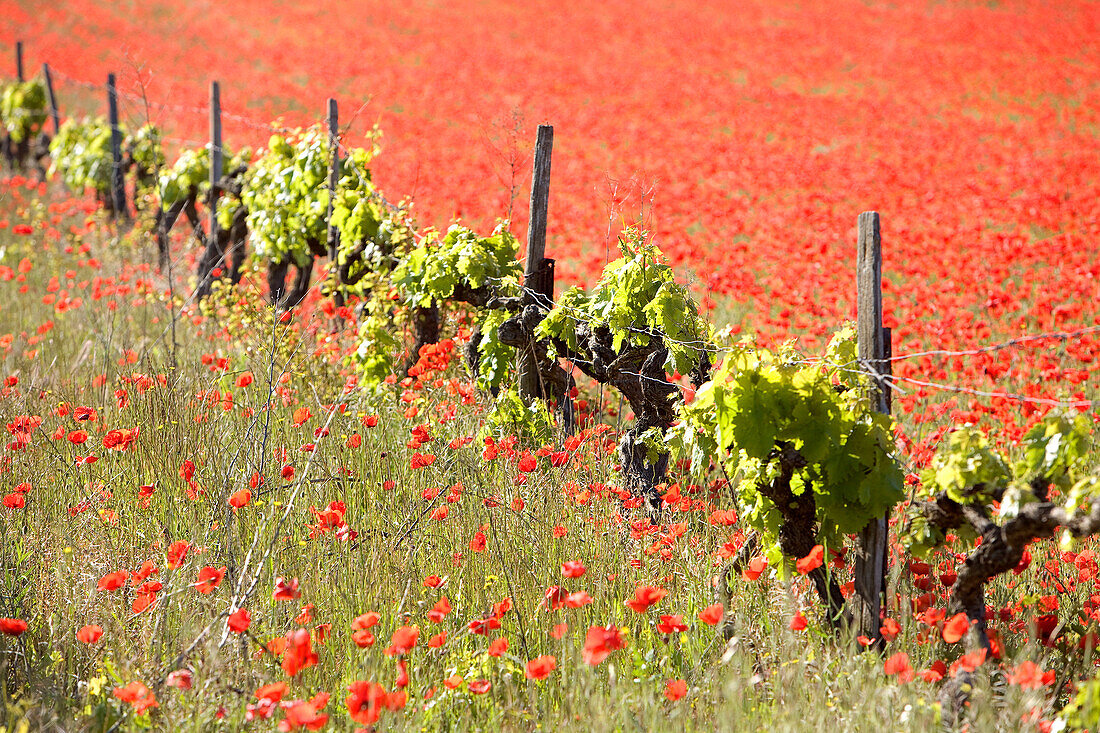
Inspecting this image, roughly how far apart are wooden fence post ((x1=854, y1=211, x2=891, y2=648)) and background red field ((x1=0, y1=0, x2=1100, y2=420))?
0.80 m

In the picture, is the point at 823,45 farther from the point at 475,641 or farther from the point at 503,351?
the point at 475,641

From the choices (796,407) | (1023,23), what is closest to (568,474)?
(796,407)

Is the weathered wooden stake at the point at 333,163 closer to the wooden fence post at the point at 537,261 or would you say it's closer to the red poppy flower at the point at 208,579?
the wooden fence post at the point at 537,261

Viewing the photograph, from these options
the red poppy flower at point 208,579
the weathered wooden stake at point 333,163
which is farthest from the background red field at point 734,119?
the red poppy flower at point 208,579

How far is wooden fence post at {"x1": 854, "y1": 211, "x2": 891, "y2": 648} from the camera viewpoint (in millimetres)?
2443

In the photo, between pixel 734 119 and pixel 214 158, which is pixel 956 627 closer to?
pixel 214 158

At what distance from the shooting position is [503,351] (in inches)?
159

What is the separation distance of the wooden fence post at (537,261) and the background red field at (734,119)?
0.26 m

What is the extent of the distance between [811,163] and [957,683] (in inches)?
414

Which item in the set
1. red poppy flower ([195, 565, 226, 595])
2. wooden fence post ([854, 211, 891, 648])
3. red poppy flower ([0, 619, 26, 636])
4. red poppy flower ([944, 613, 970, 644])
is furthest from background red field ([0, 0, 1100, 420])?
red poppy flower ([0, 619, 26, 636])

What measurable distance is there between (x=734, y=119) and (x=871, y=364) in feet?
43.5

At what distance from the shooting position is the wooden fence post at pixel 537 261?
12.8 ft

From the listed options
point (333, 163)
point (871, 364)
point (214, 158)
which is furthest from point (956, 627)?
point (214, 158)

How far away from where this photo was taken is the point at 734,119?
585 inches
